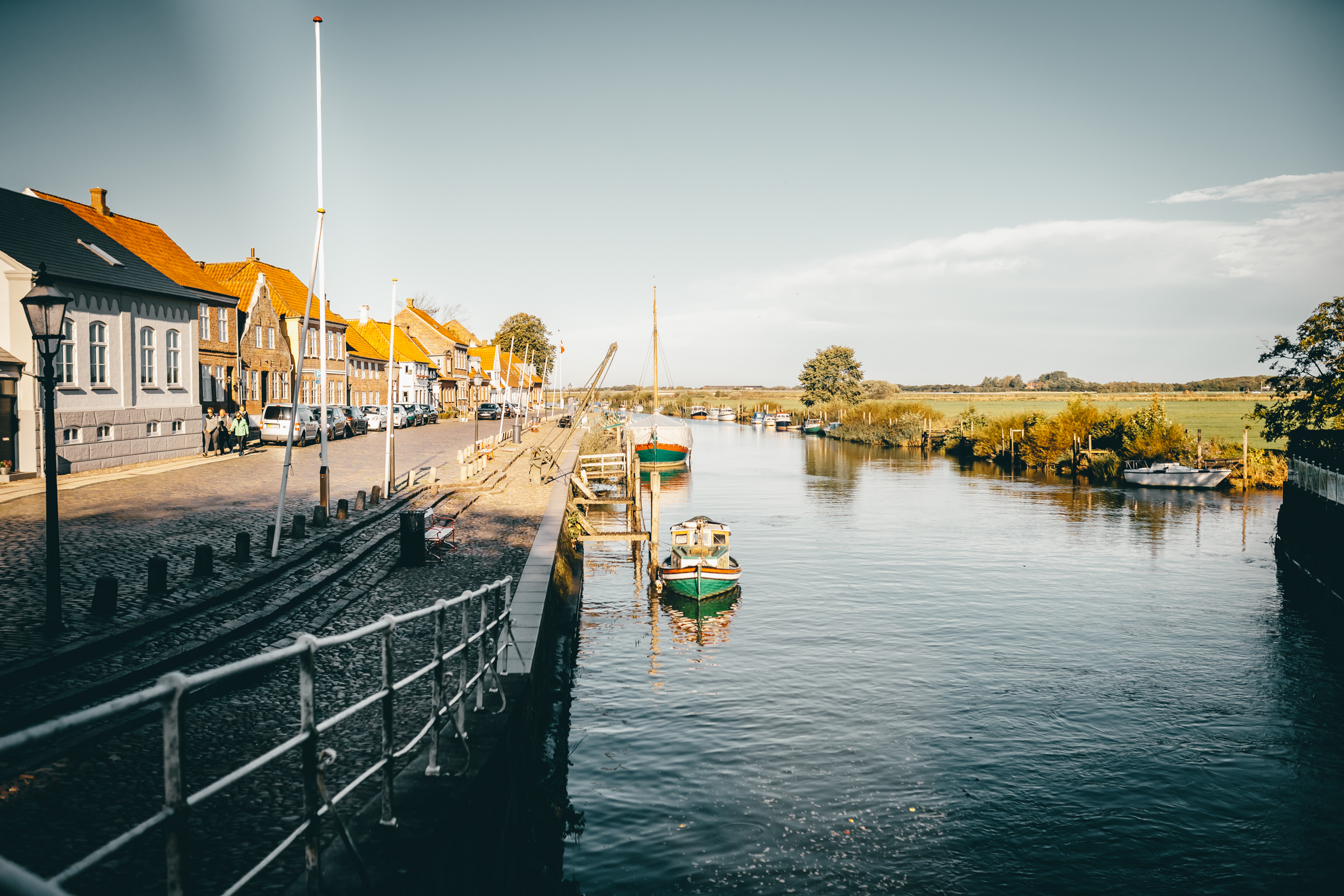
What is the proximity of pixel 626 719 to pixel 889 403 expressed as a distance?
3409 inches

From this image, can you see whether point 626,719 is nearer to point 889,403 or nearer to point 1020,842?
point 1020,842

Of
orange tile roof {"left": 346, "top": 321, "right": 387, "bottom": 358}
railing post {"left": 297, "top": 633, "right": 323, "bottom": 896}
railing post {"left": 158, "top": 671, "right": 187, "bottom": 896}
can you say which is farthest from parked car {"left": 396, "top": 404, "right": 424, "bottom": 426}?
railing post {"left": 158, "top": 671, "right": 187, "bottom": 896}

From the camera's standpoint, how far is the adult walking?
118 ft

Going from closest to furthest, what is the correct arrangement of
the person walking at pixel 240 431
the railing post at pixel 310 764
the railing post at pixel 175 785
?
1. the railing post at pixel 175 785
2. the railing post at pixel 310 764
3. the person walking at pixel 240 431

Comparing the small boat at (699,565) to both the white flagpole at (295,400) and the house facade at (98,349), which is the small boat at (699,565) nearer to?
the white flagpole at (295,400)

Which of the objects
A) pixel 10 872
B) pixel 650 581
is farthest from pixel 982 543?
pixel 10 872

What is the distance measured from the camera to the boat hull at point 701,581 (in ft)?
72.1

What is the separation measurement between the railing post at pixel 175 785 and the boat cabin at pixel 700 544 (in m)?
18.9

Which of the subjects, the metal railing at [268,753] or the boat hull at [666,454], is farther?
the boat hull at [666,454]

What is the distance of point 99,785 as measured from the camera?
6.75 metres

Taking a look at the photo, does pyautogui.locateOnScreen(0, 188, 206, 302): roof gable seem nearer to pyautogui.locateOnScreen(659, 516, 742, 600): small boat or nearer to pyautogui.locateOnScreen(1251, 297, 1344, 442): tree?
pyautogui.locateOnScreen(659, 516, 742, 600): small boat

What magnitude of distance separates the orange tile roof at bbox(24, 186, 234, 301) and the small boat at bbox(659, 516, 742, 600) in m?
25.3

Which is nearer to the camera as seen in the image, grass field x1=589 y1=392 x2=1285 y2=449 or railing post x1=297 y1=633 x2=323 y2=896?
railing post x1=297 y1=633 x2=323 y2=896

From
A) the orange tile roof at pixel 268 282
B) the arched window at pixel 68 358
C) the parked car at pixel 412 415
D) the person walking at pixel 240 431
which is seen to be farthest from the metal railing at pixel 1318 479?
the parked car at pixel 412 415
